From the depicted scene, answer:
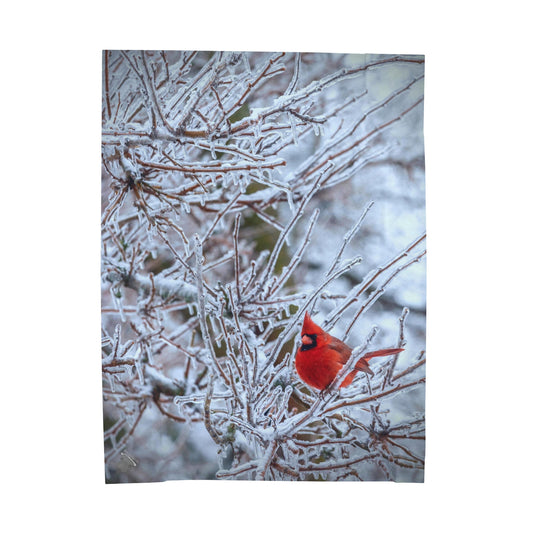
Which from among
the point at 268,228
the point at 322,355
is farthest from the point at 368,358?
the point at 268,228

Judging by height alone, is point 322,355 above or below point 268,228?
Answer: below

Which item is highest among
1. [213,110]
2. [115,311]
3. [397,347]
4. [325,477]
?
[213,110]

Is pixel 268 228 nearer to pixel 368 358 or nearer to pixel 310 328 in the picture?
pixel 310 328

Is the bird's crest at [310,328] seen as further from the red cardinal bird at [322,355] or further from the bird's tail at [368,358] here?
the bird's tail at [368,358]

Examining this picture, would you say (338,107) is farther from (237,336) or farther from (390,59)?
(237,336)

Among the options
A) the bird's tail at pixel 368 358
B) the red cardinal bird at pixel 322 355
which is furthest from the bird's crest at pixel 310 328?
the bird's tail at pixel 368 358

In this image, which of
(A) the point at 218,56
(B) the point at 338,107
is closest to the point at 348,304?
(B) the point at 338,107
